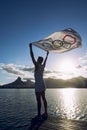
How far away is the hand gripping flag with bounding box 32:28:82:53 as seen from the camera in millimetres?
16062

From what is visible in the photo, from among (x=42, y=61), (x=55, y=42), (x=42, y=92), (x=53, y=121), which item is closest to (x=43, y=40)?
(x=55, y=42)

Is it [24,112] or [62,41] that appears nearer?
[62,41]

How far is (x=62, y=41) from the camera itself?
54.1ft

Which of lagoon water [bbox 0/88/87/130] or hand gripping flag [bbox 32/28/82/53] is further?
lagoon water [bbox 0/88/87/130]

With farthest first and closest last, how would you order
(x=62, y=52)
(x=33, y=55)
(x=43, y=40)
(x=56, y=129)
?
1. (x=62, y=52)
2. (x=43, y=40)
3. (x=33, y=55)
4. (x=56, y=129)

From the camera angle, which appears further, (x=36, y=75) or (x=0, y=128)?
(x=0, y=128)

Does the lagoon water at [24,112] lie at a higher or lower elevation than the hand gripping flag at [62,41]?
lower

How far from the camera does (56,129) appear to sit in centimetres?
1221

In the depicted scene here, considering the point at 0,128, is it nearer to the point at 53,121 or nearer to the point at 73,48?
the point at 53,121

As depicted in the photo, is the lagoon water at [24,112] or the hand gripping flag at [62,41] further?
the lagoon water at [24,112]

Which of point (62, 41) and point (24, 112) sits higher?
point (62, 41)

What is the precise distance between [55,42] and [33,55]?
3.35 m

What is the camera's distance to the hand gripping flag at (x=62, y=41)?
16.1 metres

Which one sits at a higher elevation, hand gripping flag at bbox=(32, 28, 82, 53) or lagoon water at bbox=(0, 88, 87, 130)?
hand gripping flag at bbox=(32, 28, 82, 53)
